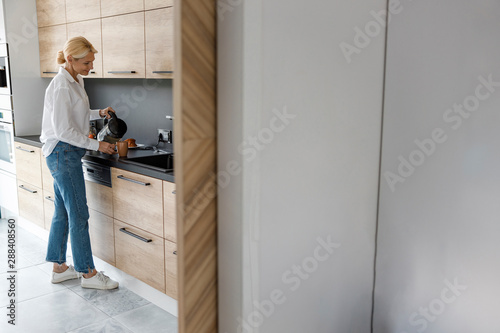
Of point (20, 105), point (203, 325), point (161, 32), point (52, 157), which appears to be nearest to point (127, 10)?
point (161, 32)

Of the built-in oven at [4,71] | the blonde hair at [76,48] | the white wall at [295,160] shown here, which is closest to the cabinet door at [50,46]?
the built-in oven at [4,71]

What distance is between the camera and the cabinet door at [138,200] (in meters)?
2.63

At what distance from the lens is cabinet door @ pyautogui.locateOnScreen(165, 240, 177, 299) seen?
258 cm

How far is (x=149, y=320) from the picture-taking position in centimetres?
265

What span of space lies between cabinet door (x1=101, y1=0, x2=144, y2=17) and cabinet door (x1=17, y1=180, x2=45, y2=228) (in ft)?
5.15

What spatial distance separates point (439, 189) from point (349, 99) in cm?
41

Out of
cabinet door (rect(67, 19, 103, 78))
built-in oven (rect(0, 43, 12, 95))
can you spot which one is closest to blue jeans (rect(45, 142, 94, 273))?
cabinet door (rect(67, 19, 103, 78))

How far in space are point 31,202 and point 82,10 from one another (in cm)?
168

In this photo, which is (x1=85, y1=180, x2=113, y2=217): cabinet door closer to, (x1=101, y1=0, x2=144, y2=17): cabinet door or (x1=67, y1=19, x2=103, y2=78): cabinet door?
(x1=67, y1=19, x2=103, y2=78): cabinet door

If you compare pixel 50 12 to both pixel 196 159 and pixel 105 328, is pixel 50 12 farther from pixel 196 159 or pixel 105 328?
pixel 196 159

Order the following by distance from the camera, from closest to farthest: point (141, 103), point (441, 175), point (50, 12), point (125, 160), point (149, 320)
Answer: point (441, 175) < point (149, 320) < point (125, 160) < point (141, 103) < point (50, 12)

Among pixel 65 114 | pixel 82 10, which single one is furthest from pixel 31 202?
pixel 82 10

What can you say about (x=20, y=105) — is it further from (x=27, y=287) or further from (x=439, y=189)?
(x=439, y=189)

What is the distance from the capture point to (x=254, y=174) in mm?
1107
